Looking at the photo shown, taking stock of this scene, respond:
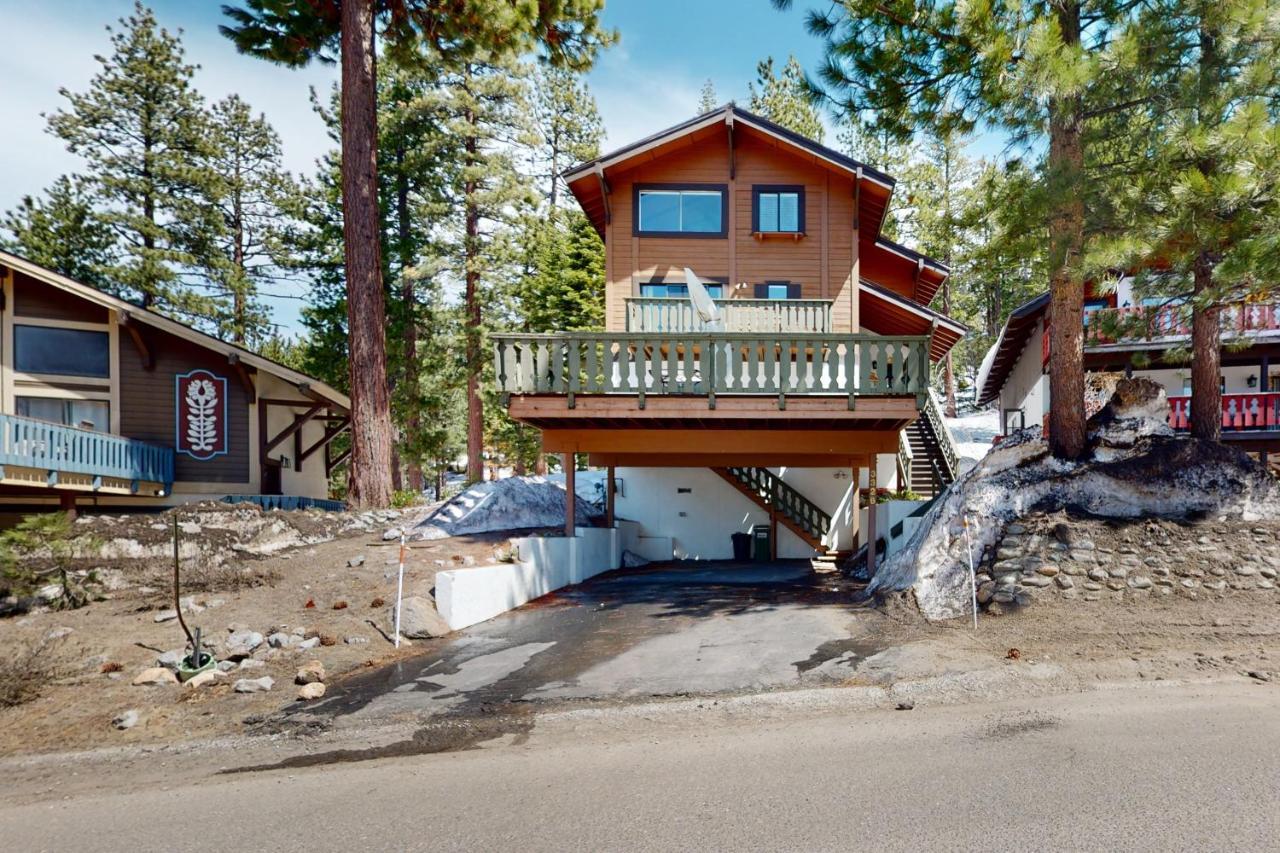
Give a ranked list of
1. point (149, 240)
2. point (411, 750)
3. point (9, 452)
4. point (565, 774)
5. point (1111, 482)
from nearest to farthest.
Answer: point (565, 774), point (411, 750), point (1111, 482), point (9, 452), point (149, 240)

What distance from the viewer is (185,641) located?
8391mm

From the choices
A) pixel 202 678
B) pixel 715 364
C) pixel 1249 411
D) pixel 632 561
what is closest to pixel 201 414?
pixel 632 561

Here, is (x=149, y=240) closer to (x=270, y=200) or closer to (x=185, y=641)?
(x=270, y=200)

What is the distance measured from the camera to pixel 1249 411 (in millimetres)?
20094

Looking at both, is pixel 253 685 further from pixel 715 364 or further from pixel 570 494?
pixel 715 364

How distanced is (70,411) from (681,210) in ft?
53.0

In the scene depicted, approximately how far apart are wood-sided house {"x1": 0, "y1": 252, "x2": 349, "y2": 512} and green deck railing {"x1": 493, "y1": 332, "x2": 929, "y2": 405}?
9.71 m

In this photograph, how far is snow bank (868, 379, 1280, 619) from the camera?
31.5ft

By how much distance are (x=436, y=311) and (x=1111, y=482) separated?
25.9m

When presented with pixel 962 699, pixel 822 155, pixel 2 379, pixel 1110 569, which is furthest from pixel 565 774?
pixel 2 379

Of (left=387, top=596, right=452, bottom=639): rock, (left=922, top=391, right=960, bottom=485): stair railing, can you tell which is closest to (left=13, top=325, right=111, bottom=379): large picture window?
(left=387, top=596, right=452, bottom=639): rock

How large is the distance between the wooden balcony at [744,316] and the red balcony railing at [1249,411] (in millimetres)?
12037

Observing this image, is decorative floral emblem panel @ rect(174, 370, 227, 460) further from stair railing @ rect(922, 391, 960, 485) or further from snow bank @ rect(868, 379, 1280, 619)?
stair railing @ rect(922, 391, 960, 485)

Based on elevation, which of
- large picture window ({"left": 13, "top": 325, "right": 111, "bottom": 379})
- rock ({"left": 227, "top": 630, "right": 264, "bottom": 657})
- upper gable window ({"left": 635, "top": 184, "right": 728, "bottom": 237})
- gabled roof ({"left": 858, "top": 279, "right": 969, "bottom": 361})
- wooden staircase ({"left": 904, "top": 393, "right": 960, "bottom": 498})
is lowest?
rock ({"left": 227, "top": 630, "right": 264, "bottom": 657})
